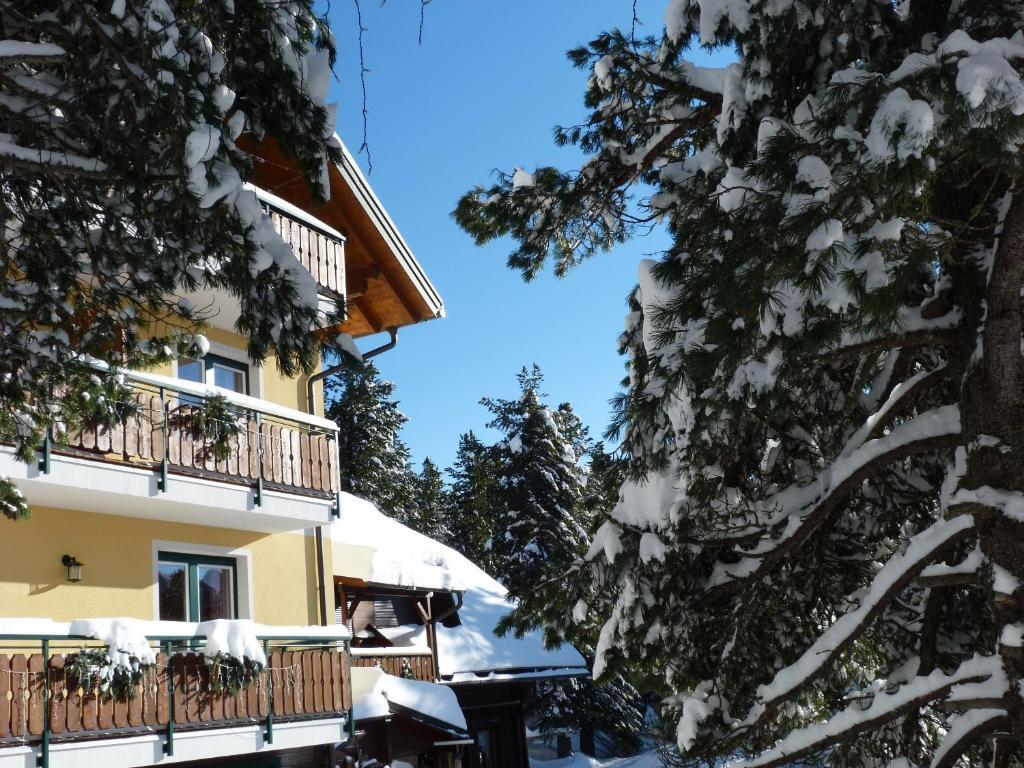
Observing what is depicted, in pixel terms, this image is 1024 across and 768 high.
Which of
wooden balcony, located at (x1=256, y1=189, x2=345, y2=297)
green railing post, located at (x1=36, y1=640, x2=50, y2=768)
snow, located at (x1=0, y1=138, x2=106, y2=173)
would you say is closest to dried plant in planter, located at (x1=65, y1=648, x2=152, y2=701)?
green railing post, located at (x1=36, y1=640, x2=50, y2=768)

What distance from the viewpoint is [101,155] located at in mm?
5551

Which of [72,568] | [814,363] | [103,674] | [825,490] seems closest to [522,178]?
[814,363]

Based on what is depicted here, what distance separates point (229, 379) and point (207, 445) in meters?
2.49

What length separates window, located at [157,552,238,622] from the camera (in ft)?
43.3

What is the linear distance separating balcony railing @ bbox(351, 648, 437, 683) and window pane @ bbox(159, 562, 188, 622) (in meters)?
5.03

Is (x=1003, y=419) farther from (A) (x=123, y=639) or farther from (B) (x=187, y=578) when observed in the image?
(B) (x=187, y=578)

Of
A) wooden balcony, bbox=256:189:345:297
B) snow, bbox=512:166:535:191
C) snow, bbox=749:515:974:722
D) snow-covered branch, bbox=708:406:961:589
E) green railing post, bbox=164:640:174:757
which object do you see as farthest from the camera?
wooden balcony, bbox=256:189:345:297

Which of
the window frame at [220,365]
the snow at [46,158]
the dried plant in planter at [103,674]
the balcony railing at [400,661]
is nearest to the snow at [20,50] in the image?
the snow at [46,158]

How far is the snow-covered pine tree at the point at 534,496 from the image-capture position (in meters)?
34.2

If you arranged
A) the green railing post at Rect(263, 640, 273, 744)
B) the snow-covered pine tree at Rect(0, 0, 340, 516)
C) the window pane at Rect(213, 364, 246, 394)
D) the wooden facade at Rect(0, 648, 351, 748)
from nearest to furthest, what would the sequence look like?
the snow-covered pine tree at Rect(0, 0, 340, 516)
the wooden facade at Rect(0, 648, 351, 748)
the green railing post at Rect(263, 640, 273, 744)
the window pane at Rect(213, 364, 246, 394)

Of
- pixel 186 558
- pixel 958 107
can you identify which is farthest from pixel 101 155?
pixel 186 558

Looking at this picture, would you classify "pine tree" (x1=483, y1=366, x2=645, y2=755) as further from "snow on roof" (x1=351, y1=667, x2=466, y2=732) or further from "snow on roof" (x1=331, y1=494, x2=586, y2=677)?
"snow on roof" (x1=351, y1=667, x2=466, y2=732)

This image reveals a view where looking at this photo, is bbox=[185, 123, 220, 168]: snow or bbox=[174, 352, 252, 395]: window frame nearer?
bbox=[185, 123, 220, 168]: snow

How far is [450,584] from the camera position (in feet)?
68.5
